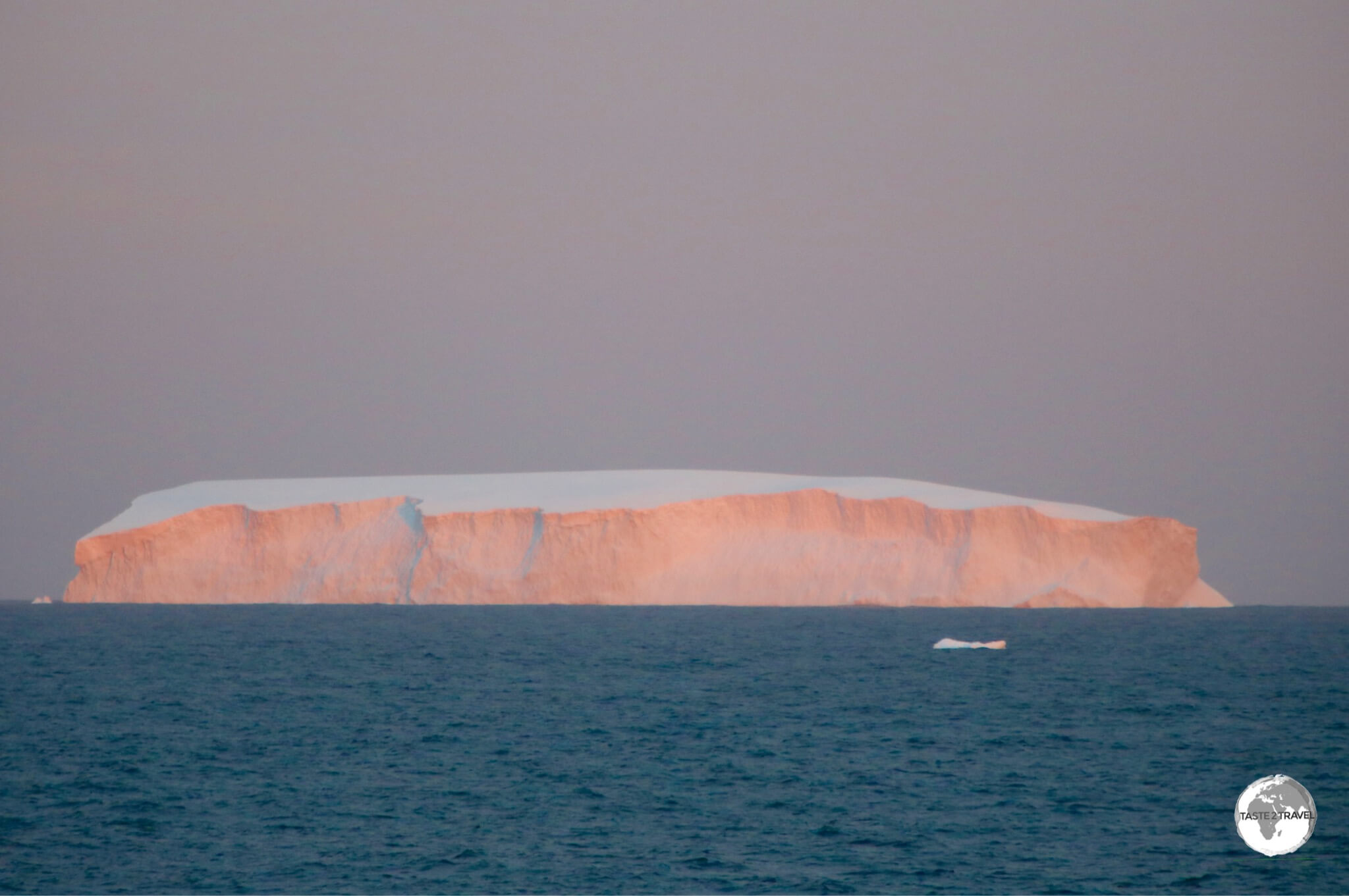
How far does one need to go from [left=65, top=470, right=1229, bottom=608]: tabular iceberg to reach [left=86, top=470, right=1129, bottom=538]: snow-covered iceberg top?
12 cm

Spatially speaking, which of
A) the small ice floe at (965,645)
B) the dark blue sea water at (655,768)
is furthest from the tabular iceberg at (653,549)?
the dark blue sea water at (655,768)

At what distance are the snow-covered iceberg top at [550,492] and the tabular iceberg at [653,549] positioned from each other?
12cm

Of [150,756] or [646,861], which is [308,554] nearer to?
[150,756]

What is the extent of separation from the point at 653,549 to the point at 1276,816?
90.2 feet

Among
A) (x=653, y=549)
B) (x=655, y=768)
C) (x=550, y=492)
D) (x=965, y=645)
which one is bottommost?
(x=655, y=768)

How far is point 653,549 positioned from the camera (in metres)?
39.3

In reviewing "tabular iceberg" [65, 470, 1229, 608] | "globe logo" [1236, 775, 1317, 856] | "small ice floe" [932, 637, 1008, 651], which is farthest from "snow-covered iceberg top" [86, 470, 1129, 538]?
"globe logo" [1236, 775, 1317, 856]

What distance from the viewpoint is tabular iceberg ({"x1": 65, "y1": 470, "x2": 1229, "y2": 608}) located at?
38656mm

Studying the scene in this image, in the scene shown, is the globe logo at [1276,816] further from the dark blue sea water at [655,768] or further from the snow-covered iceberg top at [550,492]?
the snow-covered iceberg top at [550,492]

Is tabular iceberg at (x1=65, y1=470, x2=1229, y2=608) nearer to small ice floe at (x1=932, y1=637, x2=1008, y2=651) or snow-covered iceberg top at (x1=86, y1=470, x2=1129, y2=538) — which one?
snow-covered iceberg top at (x1=86, y1=470, x2=1129, y2=538)

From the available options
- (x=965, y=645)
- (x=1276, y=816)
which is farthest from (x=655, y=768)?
(x=965, y=645)

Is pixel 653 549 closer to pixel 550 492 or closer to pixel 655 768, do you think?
pixel 550 492

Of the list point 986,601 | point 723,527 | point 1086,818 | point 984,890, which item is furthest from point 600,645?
point 984,890

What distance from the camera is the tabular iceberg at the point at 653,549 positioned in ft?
127
